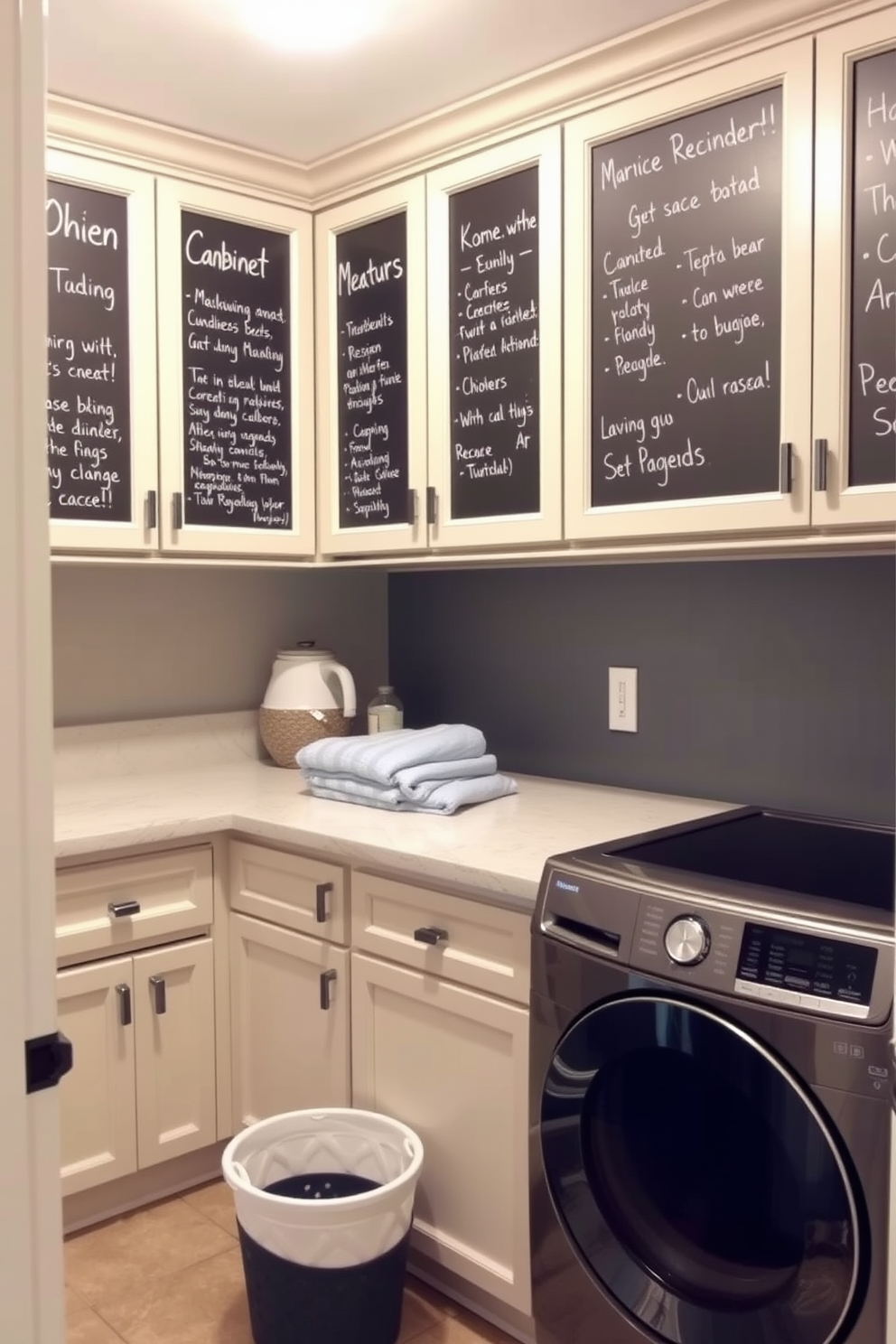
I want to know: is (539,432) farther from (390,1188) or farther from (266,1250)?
(266,1250)

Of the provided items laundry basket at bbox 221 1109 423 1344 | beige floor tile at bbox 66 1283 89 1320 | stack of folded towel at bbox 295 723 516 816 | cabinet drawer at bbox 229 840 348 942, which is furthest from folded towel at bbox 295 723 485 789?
beige floor tile at bbox 66 1283 89 1320

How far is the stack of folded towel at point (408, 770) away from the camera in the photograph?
7.18 feet

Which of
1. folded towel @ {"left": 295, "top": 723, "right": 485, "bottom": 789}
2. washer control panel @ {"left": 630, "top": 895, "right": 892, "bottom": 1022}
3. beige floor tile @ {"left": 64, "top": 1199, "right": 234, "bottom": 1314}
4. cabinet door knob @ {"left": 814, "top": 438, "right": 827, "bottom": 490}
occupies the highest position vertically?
cabinet door knob @ {"left": 814, "top": 438, "right": 827, "bottom": 490}

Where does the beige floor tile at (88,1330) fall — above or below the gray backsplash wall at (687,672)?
below

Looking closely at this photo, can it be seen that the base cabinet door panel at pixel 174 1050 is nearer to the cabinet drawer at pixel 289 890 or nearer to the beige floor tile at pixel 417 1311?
the cabinet drawer at pixel 289 890

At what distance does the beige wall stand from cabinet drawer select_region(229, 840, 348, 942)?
566 millimetres

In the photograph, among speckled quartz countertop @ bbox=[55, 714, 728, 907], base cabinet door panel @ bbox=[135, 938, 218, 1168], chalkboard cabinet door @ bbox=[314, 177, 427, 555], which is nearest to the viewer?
speckled quartz countertop @ bbox=[55, 714, 728, 907]

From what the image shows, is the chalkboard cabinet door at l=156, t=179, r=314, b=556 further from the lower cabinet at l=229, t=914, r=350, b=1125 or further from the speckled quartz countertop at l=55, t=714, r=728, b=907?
the lower cabinet at l=229, t=914, r=350, b=1125

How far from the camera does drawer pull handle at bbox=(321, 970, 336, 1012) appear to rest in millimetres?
2109

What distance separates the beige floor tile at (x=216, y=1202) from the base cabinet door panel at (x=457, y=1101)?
447mm

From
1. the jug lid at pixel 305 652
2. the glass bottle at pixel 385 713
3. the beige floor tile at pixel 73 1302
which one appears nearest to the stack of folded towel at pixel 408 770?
the glass bottle at pixel 385 713

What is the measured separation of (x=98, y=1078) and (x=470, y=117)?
6.47 ft

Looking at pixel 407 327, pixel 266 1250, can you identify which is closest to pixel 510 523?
pixel 407 327

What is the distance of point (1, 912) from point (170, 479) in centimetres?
160
